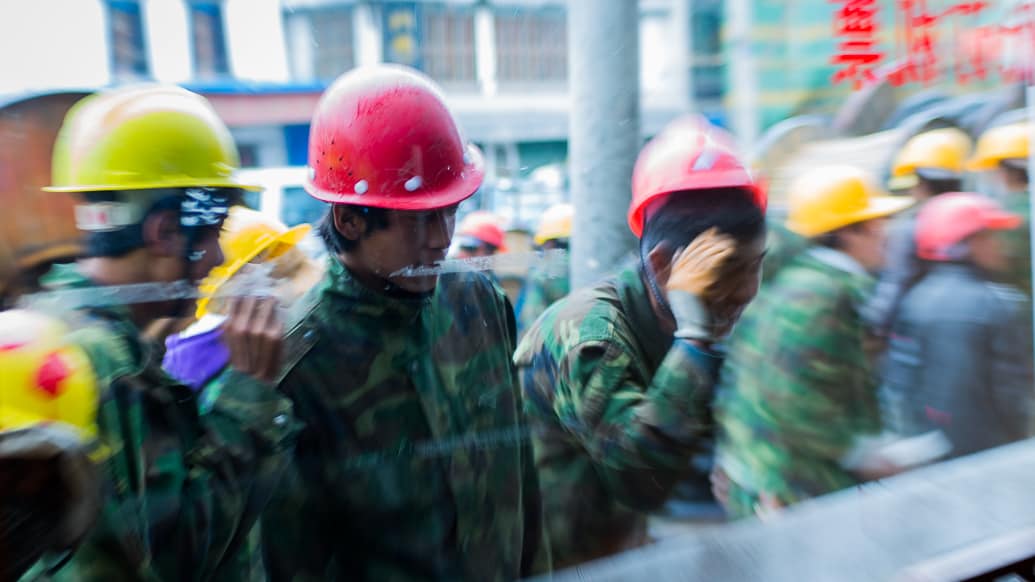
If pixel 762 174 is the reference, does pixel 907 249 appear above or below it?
below

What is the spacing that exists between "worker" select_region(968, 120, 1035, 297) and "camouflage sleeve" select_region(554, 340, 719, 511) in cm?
178

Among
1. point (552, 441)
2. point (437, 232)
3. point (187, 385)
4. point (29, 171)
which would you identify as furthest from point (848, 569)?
point (29, 171)

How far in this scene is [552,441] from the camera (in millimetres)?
1834

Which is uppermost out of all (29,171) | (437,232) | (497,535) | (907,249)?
(29,171)

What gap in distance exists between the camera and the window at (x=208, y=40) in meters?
1.39

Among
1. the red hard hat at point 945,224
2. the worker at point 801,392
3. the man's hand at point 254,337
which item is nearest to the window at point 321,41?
the man's hand at point 254,337

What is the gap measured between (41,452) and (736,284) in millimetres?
1451

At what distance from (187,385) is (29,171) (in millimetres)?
410

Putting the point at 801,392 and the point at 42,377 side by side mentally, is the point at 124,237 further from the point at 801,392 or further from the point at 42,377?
the point at 801,392

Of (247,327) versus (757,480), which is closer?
(247,327)

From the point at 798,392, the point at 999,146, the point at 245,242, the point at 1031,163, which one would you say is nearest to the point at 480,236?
the point at 245,242

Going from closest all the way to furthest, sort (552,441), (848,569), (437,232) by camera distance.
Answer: (437,232)
(552,441)
(848,569)

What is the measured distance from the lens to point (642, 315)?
1830mm

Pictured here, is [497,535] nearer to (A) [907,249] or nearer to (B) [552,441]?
(B) [552,441]
